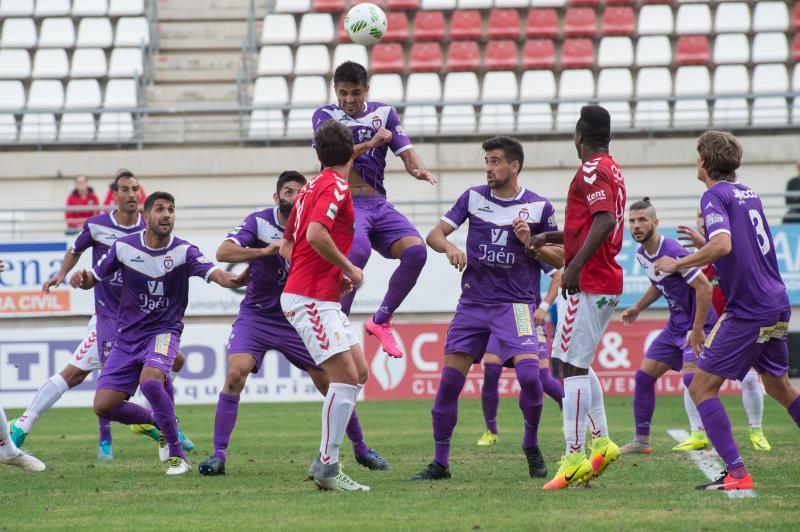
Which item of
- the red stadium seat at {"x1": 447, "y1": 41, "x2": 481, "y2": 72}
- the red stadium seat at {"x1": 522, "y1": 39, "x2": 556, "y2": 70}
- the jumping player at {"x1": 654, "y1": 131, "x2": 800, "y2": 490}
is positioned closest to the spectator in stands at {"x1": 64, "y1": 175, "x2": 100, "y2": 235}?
the red stadium seat at {"x1": 447, "y1": 41, "x2": 481, "y2": 72}

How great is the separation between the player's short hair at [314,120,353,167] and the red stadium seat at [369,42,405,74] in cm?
1624

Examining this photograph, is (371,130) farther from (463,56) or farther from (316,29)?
(316,29)

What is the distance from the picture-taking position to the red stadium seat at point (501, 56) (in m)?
23.6

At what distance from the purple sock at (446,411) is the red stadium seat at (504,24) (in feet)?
54.9

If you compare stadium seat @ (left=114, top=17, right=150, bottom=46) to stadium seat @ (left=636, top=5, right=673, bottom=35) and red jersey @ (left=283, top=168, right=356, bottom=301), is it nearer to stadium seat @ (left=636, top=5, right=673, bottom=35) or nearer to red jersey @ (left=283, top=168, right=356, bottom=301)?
stadium seat @ (left=636, top=5, right=673, bottom=35)

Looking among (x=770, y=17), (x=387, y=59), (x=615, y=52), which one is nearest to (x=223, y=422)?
(x=387, y=59)

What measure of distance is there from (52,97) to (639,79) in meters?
11.7

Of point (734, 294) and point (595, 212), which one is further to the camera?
point (595, 212)

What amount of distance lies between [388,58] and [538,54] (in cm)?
306

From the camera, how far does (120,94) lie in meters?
23.1

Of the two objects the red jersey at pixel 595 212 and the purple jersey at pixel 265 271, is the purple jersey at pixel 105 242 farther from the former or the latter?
the red jersey at pixel 595 212

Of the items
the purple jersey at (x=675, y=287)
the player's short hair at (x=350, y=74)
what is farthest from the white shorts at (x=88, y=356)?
the purple jersey at (x=675, y=287)

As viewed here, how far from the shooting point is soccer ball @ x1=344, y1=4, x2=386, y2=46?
944cm

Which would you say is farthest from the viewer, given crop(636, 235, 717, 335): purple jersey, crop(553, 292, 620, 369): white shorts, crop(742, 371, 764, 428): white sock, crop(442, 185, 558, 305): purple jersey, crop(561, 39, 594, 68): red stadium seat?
crop(561, 39, 594, 68): red stadium seat
